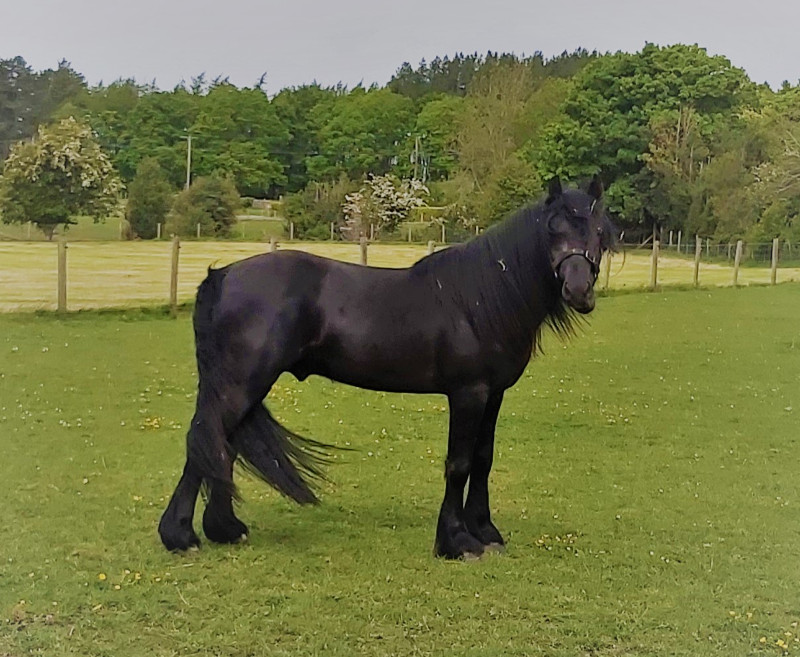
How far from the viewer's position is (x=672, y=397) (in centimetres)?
888

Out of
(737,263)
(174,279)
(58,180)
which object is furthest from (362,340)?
(737,263)

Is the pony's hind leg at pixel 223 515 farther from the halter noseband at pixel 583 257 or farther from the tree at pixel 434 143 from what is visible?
the tree at pixel 434 143

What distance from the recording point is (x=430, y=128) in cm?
985

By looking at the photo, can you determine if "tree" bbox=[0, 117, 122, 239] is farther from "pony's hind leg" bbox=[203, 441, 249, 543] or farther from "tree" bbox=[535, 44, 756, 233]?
"tree" bbox=[535, 44, 756, 233]

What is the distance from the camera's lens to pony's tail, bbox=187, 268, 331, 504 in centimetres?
414

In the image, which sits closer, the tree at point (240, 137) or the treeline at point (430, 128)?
the treeline at point (430, 128)

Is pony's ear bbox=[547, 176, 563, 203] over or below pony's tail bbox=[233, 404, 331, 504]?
over

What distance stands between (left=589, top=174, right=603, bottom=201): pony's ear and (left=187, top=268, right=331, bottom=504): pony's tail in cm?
187

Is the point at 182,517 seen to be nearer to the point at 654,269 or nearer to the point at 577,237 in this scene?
the point at 577,237

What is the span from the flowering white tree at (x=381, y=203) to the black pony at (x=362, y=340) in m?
7.26

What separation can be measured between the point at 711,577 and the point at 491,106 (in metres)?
6.76

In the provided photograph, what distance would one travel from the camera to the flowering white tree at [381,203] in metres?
12.2

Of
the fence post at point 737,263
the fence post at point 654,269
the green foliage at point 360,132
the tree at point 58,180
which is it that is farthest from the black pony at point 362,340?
the fence post at point 737,263

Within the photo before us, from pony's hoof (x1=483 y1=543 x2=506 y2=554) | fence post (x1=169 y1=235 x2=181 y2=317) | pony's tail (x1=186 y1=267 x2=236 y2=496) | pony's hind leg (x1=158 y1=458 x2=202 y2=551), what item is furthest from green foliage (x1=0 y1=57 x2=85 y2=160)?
fence post (x1=169 y1=235 x2=181 y2=317)
